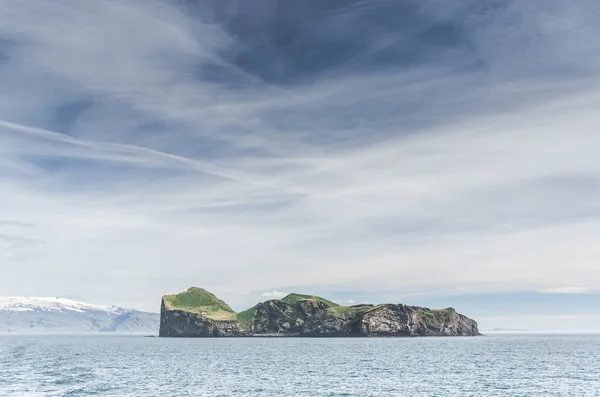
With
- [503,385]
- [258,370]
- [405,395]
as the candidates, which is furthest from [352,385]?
[258,370]

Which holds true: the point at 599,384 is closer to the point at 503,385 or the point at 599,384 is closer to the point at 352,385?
the point at 503,385

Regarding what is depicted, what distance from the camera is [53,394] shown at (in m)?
84.4

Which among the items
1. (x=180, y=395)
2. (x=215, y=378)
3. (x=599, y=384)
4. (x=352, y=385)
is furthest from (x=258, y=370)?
(x=599, y=384)

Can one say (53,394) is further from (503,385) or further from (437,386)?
(503,385)

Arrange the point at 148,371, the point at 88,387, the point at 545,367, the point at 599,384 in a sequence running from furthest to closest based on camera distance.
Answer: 1. the point at 545,367
2. the point at 148,371
3. the point at 599,384
4. the point at 88,387

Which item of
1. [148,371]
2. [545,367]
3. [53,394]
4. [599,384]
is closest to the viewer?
[53,394]

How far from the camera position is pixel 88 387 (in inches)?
3698

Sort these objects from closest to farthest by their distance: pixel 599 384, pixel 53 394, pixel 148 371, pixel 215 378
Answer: pixel 53 394, pixel 599 384, pixel 215 378, pixel 148 371

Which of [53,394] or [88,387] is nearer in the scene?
[53,394]

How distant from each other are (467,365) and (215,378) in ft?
225

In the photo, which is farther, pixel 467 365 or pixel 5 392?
pixel 467 365

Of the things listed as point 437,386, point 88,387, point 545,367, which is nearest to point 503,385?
point 437,386

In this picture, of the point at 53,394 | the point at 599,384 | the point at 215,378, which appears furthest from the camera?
the point at 215,378

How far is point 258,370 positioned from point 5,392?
189 ft
